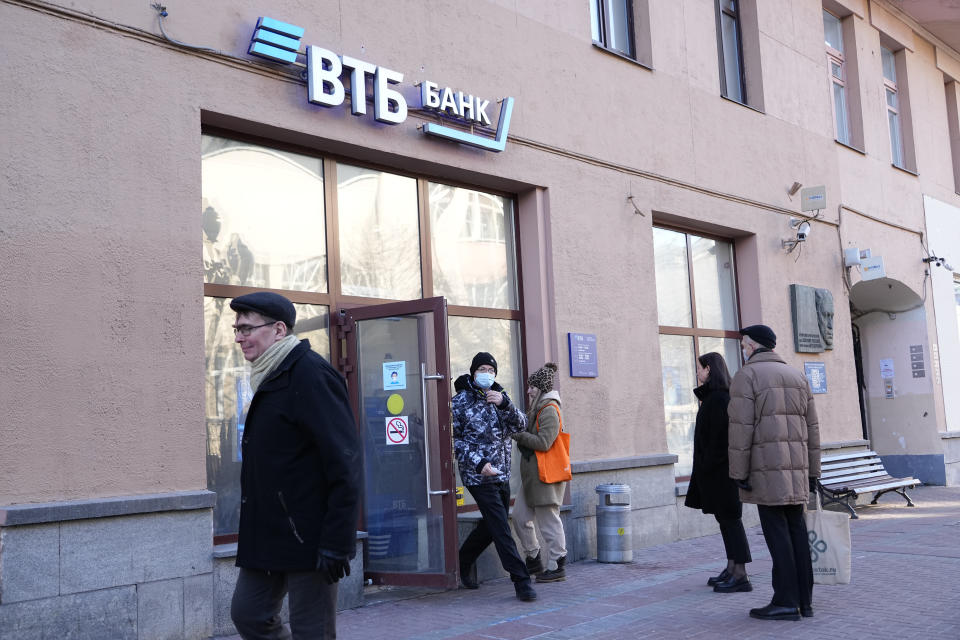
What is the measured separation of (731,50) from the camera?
41.9 ft

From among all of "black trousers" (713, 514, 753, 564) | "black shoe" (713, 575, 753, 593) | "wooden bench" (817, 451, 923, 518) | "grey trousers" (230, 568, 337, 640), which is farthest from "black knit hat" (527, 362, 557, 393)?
"wooden bench" (817, 451, 923, 518)

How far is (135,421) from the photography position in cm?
612

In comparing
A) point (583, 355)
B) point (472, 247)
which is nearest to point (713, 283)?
point (583, 355)

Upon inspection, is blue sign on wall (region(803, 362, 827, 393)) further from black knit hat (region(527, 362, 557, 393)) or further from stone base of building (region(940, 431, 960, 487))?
black knit hat (region(527, 362, 557, 393))

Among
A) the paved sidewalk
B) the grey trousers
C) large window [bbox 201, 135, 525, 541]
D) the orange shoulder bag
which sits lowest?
the paved sidewalk

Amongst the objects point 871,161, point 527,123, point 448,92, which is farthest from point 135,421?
point 871,161

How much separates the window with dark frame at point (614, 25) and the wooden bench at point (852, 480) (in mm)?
5634

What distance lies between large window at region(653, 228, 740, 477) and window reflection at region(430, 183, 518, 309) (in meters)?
2.35

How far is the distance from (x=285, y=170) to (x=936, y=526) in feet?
26.0

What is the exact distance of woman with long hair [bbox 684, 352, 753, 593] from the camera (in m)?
7.16

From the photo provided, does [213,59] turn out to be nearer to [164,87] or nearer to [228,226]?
[164,87]

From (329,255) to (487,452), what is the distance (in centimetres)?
205

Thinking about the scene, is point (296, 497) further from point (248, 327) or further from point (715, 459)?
point (715, 459)

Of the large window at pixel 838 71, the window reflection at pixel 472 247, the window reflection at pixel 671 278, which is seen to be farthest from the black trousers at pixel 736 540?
the large window at pixel 838 71
